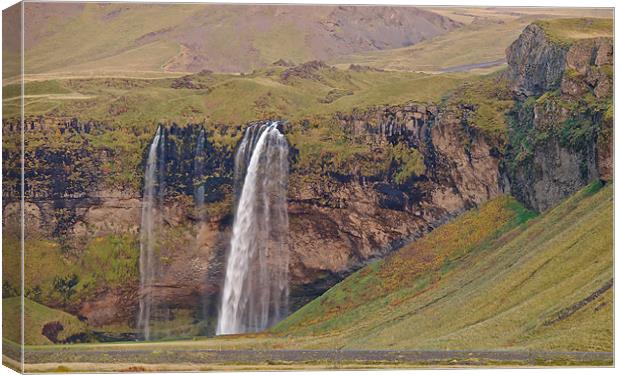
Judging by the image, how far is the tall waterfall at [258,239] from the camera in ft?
258

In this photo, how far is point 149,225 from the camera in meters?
77.9

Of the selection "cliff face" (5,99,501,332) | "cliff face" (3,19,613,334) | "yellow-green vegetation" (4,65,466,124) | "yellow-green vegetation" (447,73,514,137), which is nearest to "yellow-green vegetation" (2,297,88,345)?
"cliff face" (3,19,613,334)

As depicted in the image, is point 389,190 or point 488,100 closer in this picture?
point 488,100

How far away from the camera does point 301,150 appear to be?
7912 cm

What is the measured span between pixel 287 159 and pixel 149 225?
537 centimetres

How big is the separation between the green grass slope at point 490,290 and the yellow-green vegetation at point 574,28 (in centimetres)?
498

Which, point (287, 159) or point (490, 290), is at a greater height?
point (287, 159)

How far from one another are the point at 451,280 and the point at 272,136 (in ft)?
30.8

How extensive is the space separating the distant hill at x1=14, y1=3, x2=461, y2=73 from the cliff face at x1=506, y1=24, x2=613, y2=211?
3264 mm

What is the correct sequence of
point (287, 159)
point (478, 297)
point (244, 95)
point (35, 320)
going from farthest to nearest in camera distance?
point (244, 95) < point (287, 159) < point (35, 320) < point (478, 297)

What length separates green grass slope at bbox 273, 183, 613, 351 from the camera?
216 ft

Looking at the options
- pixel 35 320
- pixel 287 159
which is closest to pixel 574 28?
pixel 287 159

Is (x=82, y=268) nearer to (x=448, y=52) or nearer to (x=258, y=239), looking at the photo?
(x=258, y=239)

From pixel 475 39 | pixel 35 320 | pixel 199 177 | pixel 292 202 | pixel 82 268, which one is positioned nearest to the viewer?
pixel 35 320
